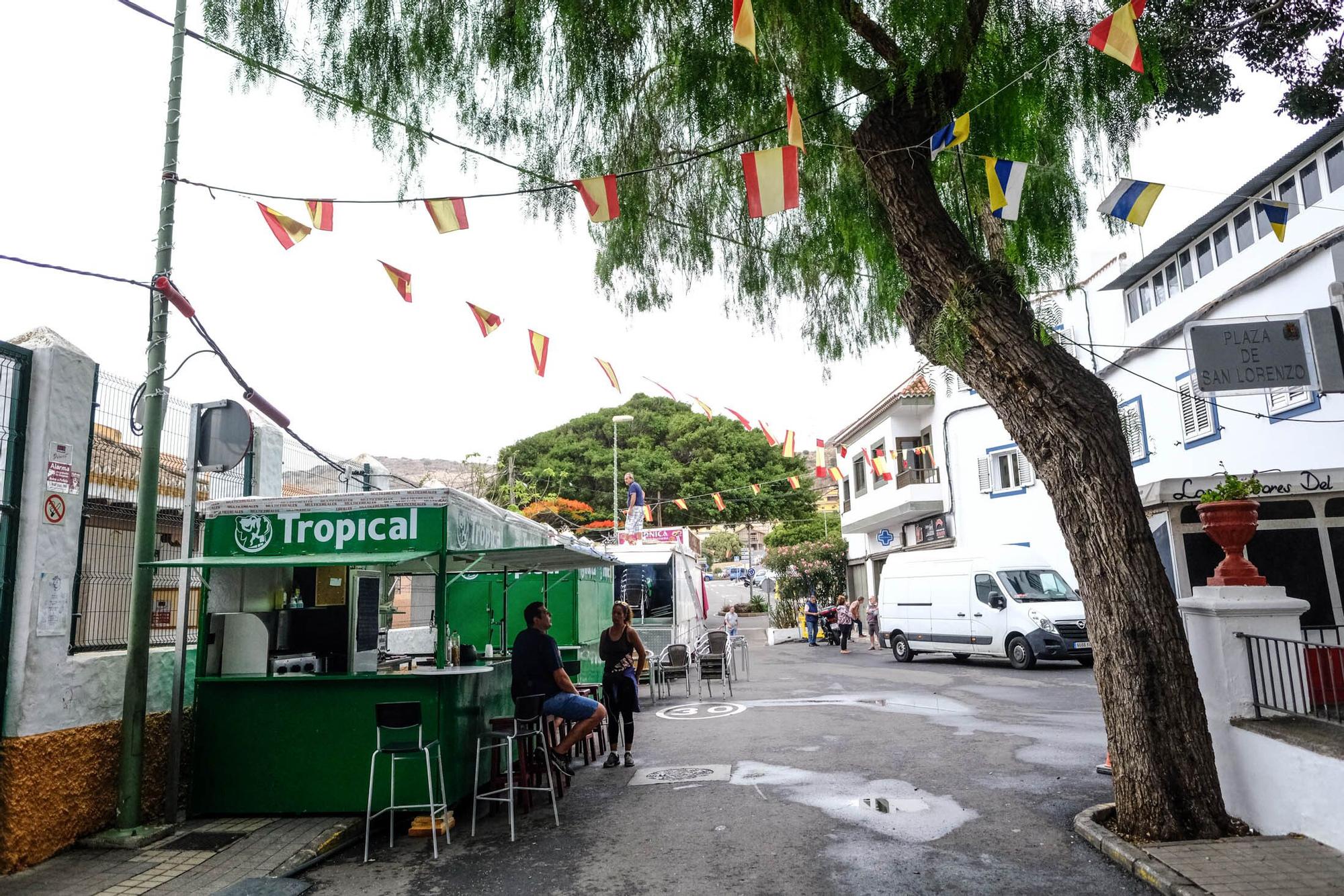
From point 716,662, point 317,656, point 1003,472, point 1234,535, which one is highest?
point 1003,472

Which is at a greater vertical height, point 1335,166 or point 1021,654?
point 1335,166

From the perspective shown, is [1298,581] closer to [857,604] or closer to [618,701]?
[618,701]

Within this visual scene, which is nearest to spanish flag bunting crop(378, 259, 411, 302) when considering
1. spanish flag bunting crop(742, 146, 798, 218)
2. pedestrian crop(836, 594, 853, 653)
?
spanish flag bunting crop(742, 146, 798, 218)

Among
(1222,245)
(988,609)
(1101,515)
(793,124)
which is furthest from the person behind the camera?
(988,609)

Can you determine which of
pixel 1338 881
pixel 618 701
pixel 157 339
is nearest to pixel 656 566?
pixel 618 701

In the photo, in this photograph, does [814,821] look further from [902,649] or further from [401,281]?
[902,649]

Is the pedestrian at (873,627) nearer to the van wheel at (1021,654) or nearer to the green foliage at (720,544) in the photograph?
the van wheel at (1021,654)

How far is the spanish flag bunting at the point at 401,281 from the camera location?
869 cm

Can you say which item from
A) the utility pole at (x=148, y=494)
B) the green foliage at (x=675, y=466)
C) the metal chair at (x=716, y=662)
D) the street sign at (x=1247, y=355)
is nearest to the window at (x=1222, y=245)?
the metal chair at (x=716, y=662)

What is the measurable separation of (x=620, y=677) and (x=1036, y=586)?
12439 mm

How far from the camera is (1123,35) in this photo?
5.36m

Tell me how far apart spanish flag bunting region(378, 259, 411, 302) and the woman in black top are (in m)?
3.83

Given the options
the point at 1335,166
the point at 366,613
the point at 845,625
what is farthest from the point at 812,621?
the point at 366,613

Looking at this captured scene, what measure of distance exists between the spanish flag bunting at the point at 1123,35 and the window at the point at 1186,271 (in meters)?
14.2
